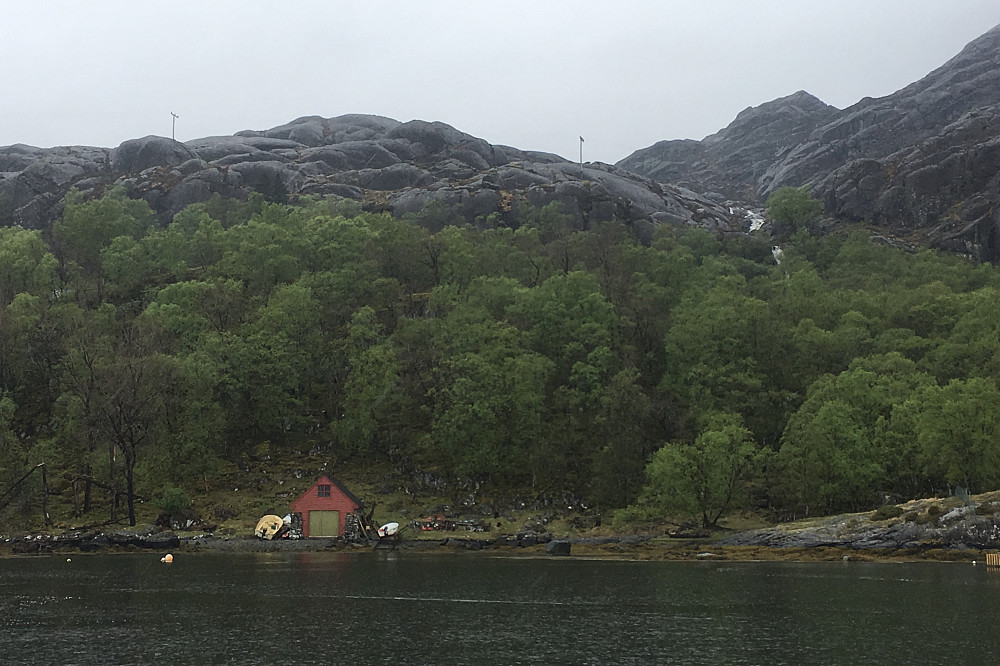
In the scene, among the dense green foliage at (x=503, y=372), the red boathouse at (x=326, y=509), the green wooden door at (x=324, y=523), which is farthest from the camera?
the green wooden door at (x=324, y=523)

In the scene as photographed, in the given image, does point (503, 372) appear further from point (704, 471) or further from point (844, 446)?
point (844, 446)

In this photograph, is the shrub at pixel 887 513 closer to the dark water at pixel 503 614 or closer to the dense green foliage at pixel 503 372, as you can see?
the dense green foliage at pixel 503 372

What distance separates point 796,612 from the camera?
1813 inches

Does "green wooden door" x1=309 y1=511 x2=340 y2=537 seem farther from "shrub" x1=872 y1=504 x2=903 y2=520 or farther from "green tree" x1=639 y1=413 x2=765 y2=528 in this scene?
"shrub" x1=872 y1=504 x2=903 y2=520

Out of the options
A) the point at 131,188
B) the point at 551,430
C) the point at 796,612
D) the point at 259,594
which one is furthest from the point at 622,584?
the point at 131,188

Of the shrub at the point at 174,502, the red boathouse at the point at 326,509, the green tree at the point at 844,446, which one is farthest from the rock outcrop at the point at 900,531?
the shrub at the point at 174,502

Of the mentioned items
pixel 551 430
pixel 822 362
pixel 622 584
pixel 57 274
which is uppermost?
pixel 57 274

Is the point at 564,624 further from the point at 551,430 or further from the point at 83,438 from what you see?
the point at 83,438

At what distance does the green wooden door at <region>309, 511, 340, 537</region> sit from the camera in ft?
294

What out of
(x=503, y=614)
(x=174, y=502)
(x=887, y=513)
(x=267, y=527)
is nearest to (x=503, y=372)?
(x=267, y=527)

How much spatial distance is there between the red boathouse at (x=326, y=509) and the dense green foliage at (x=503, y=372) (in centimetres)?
1196

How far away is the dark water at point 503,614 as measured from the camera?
119ft

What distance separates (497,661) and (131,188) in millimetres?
189020

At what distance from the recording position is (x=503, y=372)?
102m
